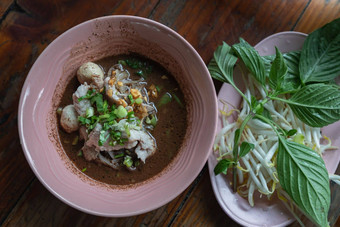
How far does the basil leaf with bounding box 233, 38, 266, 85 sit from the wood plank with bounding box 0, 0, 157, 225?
90 cm

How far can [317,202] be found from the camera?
1.93 metres

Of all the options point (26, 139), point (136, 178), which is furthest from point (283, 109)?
point (26, 139)

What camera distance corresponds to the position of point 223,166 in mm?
2027

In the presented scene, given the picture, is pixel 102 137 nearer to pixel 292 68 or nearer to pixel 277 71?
pixel 277 71

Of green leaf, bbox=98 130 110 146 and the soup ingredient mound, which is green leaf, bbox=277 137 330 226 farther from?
green leaf, bbox=98 130 110 146

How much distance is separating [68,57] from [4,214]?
1.18 meters

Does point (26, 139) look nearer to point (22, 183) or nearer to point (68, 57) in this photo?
point (22, 183)

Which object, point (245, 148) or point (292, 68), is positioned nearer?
point (245, 148)

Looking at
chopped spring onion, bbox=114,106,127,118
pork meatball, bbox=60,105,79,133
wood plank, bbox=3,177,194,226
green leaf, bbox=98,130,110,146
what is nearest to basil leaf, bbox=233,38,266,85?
chopped spring onion, bbox=114,106,127,118

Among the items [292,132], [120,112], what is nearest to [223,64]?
[292,132]

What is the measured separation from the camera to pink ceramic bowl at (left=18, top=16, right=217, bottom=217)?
192cm

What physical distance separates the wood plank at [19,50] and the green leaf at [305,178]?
1545 mm

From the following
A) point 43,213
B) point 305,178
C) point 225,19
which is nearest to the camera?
point 305,178

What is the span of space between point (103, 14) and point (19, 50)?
25.3 inches
